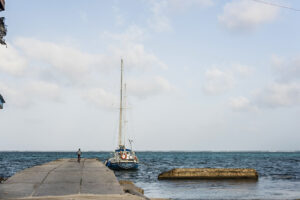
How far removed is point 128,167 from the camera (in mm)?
55031

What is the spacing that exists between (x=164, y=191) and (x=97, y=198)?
1536 cm

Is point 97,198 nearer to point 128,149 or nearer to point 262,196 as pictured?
point 262,196

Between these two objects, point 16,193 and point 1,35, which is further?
point 1,35

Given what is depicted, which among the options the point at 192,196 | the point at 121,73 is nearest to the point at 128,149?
the point at 121,73

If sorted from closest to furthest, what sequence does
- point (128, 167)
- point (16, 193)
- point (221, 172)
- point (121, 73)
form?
point (16, 193) < point (221, 172) < point (128, 167) < point (121, 73)

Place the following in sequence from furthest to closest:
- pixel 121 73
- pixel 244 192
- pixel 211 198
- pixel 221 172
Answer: pixel 121 73 < pixel 221 172 < pixel 244 192 < pixel 211 198

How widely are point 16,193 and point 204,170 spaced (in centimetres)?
2612

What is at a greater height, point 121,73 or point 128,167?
point 121,73

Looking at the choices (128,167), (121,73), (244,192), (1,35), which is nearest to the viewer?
(244,192)

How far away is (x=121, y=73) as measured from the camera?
64.6 meters

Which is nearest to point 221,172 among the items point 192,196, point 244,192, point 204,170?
point 204,170

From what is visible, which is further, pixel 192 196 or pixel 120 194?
pixel 192 196

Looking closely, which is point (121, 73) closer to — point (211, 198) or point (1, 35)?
point (1, 35)

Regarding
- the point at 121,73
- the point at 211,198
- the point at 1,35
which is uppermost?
the point at 121,73
